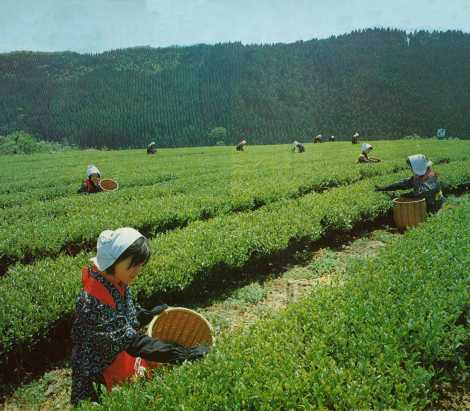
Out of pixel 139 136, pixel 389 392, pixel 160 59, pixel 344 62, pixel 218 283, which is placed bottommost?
→ pixel 218 283

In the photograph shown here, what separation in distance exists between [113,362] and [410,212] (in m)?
7.58

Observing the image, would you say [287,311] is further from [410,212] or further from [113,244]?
[410,212]

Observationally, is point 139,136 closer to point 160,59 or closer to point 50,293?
point 160,59

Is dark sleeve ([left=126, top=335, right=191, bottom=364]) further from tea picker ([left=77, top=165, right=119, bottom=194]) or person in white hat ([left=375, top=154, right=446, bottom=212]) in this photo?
tea picker ([left=77, top=165, right=119, bottom=194])

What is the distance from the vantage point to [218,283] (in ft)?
21.6

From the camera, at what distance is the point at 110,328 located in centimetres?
319

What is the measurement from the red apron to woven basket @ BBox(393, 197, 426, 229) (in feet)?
23.1

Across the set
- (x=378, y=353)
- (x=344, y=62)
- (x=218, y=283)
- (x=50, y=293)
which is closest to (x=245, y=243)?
(x=218, y=283)

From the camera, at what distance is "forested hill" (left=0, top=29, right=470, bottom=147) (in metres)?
87.4

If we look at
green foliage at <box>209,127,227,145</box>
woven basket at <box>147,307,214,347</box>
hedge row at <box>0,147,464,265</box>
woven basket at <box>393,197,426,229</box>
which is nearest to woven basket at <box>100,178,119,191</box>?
hedge row at <box>0,147,464,265</box>

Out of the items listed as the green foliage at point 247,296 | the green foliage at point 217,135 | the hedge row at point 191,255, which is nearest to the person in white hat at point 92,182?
the hedge row at point 191,255

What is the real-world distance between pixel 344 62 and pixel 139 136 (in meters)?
74.2

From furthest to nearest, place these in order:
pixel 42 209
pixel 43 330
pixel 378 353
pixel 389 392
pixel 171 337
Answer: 1. pixel 42 209
2. pixel 43 330
3. pixel 171 337
4. pixel 378 353
5. pixel 389 392

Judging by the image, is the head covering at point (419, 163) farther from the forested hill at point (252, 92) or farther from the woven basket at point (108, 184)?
the forested hill at point (252, 92)
